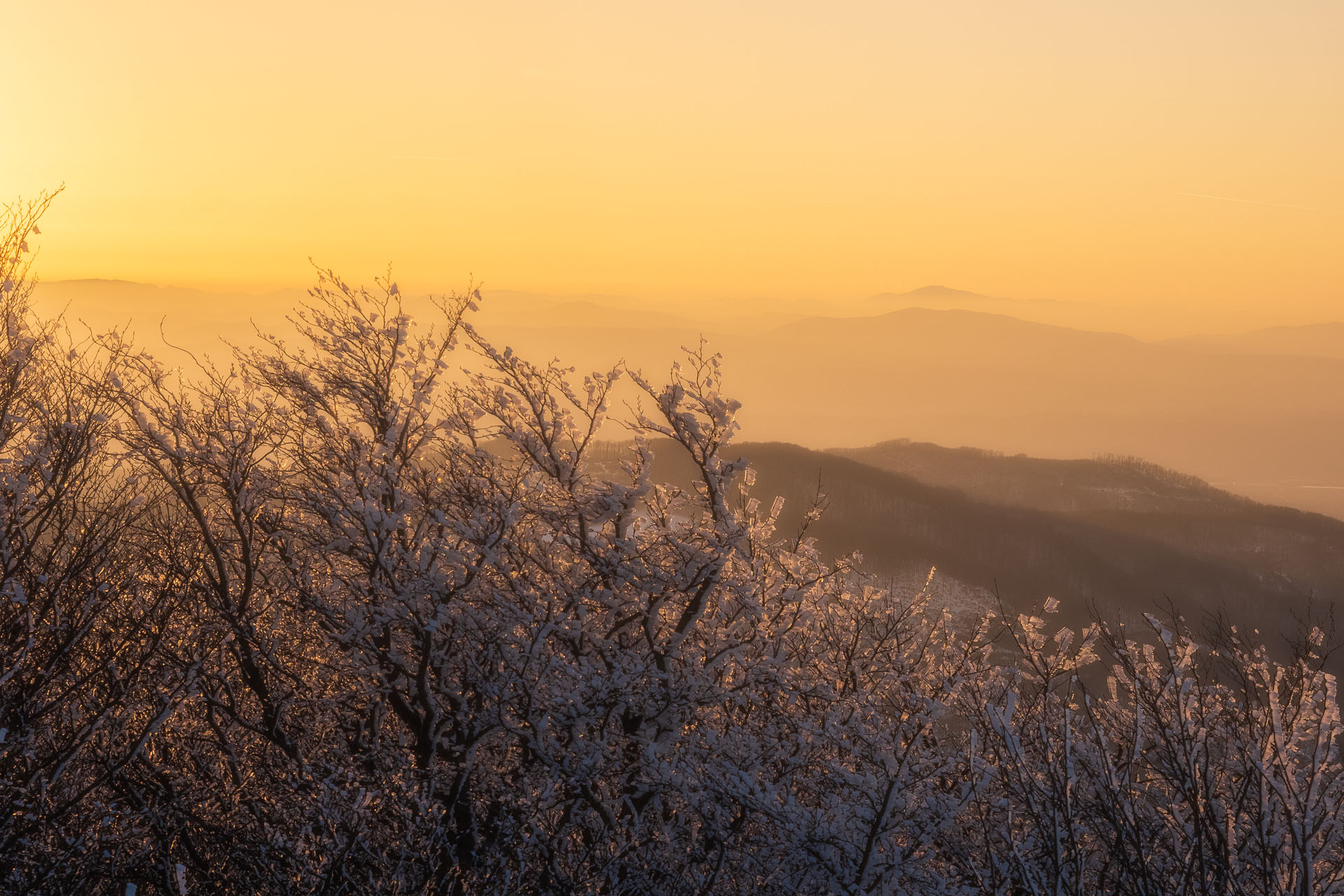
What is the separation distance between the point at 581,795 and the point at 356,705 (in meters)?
4.95

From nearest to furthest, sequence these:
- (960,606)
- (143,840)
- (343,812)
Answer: (143,840) < (343,812) < (960,606)

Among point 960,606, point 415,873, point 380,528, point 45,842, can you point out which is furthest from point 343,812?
point 960,606

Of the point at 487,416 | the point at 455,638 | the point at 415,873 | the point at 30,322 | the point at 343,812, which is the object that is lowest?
the point at 415,873

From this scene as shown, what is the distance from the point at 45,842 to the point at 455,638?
5.22m

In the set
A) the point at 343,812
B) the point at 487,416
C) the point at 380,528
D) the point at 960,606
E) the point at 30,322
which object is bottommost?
the point at 960,606

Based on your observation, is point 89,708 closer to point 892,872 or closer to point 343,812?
point 343,812

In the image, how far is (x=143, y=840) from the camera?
9.31m

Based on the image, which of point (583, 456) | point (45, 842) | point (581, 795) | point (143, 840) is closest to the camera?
point (45, 842)

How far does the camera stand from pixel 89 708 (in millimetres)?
10891

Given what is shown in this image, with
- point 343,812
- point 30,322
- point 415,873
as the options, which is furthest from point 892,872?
point 30,322

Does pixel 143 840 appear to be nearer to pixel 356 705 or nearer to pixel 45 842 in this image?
pixel 45 842

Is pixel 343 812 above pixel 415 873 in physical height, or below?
above

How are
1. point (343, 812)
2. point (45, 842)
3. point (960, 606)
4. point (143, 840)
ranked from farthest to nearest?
point (960, 606)
point (343, 812)
point (143, 840)
point (45, 842)

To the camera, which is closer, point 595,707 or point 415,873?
point 415,873
